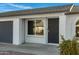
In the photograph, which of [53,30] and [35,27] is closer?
[53,30]

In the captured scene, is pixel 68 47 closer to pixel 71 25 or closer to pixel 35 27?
pixel 71 25

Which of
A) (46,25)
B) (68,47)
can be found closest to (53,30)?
(46,25)

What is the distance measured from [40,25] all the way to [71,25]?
1009mm

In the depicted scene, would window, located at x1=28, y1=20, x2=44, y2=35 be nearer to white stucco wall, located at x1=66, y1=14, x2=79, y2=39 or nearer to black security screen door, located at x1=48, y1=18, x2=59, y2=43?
black security screen door, located at x1=48, y1=18, x2=59, y2=43

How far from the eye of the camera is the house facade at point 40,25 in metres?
8.50

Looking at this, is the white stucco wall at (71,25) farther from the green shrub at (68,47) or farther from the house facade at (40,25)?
the green shrub at (68,47)

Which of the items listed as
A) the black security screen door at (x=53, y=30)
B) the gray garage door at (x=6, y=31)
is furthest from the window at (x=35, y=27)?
the gray garage door at (x=6, y=31)

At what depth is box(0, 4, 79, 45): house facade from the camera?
27.9 feet

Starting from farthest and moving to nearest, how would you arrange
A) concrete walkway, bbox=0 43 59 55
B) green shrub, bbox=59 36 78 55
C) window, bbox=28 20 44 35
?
1. window, bbox=28 20 44 35
2. concrete walkway, bbox=0 43 59 55
3. green shrub, bbox=59 36 78 55

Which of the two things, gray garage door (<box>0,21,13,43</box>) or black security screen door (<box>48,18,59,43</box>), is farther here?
gray garage door (<box>0,21,13,43</box>)

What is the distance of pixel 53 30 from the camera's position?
29.0 feet

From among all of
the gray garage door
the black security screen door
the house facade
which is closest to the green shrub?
the house facade
